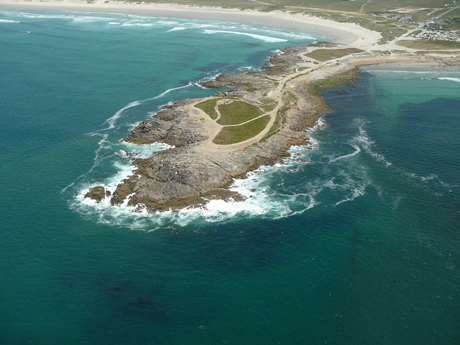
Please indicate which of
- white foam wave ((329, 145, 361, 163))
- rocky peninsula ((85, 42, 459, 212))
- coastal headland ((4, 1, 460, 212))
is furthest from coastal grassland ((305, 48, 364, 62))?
white foam wave ((329, 145, 361, 163))

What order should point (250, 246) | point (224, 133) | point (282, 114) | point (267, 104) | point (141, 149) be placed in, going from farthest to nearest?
1. point (267, 104)
2. point (282, 114)
3. point (224, 133)
4. point (141, 149)
5. point (250, 246)

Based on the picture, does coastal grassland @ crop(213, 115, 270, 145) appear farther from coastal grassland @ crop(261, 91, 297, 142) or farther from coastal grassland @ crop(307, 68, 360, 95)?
coastal grassland @ crop(307, 68, 360, 95)

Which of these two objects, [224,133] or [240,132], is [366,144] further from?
[224,133]

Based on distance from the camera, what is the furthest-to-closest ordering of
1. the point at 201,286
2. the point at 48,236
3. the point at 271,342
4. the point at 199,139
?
the point at 199,139 → the point at 48,236 → the point at 201,286 → the point at 271,342

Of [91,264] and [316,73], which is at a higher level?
[316,73]

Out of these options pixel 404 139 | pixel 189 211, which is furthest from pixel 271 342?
pixel 404 139

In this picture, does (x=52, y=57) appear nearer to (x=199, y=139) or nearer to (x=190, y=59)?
(x=190, y=59)

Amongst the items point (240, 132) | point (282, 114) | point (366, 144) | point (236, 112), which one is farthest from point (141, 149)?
point (366, 144)
